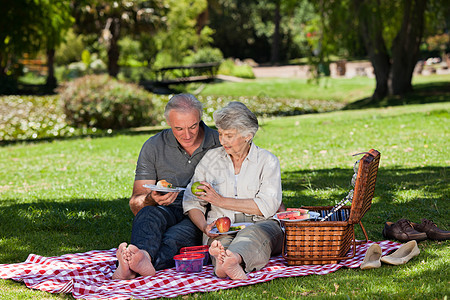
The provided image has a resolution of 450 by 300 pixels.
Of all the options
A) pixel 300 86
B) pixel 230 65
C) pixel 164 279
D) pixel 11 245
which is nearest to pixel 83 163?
pixel 11 245

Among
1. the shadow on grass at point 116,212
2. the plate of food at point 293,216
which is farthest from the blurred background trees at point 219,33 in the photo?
the plate of food at point 293,216

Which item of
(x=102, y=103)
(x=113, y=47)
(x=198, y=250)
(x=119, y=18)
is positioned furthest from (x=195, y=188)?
(x=113, y=47)

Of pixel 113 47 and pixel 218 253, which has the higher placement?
pixel 113 47

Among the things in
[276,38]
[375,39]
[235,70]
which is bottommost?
[235,70]

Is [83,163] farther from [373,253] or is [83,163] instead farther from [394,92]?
[394,92]

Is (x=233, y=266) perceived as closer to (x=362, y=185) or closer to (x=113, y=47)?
(x=362, y=185)

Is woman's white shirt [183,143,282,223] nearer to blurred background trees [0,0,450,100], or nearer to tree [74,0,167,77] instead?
blurred background trees [0,0,450,100]

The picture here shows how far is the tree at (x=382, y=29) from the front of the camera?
20.1 m

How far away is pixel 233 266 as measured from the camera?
4.24m

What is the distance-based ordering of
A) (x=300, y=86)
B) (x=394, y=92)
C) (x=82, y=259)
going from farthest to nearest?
(x=300, y=86), (x=394, y=92), (x=82, y=259)

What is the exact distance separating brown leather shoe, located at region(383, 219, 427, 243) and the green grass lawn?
0.26ft

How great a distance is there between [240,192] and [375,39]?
18.1m

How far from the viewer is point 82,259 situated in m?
5.07

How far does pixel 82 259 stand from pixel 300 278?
1.93 meters
